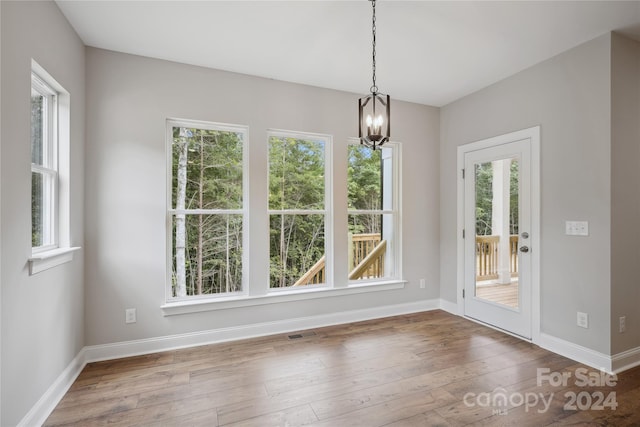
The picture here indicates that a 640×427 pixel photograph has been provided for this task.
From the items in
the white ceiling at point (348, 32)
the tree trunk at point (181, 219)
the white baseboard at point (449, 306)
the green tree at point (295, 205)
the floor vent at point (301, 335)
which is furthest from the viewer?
the white baseboard at point (449, 306)

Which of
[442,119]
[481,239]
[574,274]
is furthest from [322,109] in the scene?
[574,274]

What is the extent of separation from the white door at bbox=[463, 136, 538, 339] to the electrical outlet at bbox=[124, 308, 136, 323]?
3.63m

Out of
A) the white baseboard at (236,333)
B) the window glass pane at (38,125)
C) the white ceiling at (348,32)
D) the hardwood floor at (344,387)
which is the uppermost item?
the white ceiling at (348,32)

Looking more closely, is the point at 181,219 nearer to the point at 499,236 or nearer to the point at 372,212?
the point at 372,212

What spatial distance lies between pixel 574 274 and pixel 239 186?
3252 mm

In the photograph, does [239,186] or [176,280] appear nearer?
[176,280]

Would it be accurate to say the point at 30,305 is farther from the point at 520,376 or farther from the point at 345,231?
the point at 520,376

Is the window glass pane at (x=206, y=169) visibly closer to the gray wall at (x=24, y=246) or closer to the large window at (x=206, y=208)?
the large window at (x=206, y=208)

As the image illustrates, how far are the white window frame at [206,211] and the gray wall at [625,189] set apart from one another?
10.6 feet

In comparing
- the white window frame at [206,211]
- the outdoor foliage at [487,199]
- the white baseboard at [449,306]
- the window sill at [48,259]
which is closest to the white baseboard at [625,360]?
the outdoor foliage at [487,199]

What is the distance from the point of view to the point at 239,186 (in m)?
3.34

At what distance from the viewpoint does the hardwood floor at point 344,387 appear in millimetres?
1987

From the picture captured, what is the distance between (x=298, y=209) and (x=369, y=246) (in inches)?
43.1

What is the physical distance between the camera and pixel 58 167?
2.37 meters
